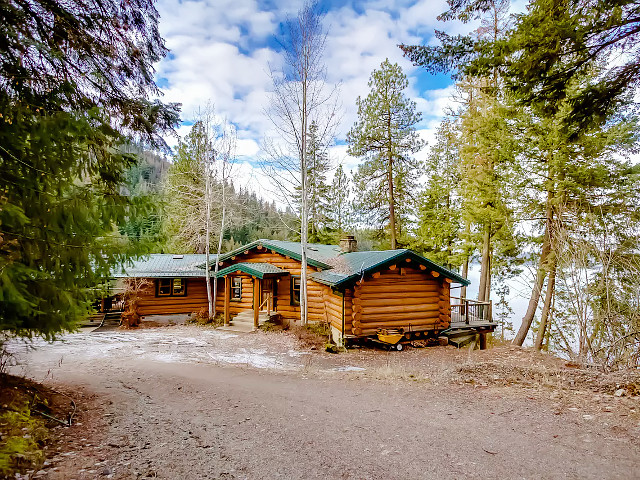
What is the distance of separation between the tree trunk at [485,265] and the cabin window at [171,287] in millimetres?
17806

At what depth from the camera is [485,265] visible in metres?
19.3

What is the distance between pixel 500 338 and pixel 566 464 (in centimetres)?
2263

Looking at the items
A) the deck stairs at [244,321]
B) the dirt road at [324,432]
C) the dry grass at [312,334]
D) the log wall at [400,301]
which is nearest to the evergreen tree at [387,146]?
the log wall at [400,301]

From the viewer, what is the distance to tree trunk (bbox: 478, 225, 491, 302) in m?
18.4

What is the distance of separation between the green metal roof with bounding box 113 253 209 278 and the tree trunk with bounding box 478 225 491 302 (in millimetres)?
16226

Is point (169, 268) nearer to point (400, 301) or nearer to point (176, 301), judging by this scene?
point (176, 301)

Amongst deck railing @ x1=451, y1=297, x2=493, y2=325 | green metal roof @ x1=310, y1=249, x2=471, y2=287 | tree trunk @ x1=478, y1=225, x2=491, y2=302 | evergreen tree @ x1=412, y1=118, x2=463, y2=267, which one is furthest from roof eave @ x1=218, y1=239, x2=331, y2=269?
evergreen tree @ x1=412, y1=118, x2=463, y2=267

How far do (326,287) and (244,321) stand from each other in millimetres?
5108

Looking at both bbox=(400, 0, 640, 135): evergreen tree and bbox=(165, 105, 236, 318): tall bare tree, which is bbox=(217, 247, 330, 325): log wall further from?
bbox=(400, 0, 640, 135): evergreen tree

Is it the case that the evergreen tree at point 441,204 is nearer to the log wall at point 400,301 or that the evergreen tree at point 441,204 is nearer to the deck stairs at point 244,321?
the log wall at point 400,301

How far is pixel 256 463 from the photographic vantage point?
4113 mm

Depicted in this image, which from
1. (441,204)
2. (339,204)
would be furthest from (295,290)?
(339,204)

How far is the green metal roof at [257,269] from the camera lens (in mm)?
16516

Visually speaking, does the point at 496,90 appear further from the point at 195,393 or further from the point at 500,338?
the point at 500,338
